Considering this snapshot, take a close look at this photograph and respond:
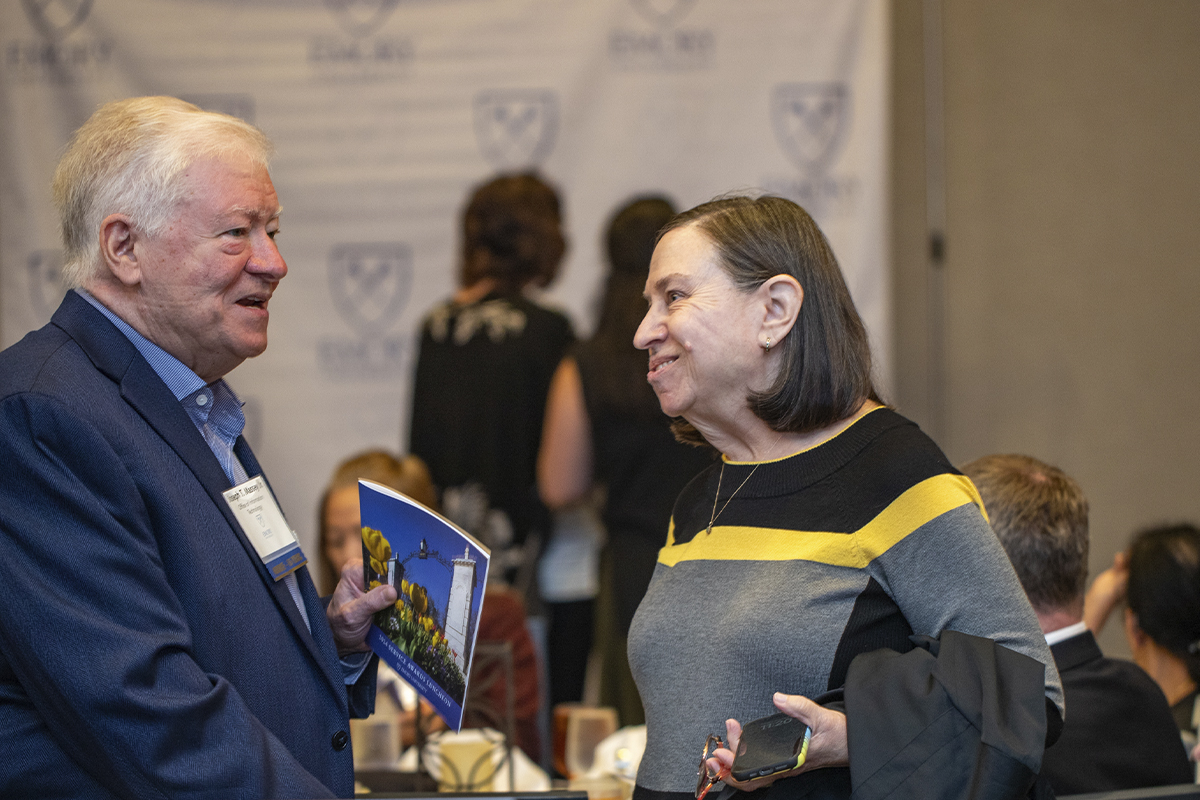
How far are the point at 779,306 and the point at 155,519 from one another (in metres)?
0.85

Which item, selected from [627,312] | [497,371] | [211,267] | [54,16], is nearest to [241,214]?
[211,267]

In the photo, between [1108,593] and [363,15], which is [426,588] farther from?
[363,15]

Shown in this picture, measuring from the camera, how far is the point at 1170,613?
2.28 metres

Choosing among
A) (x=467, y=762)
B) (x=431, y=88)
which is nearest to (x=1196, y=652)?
(x=467, y=762)

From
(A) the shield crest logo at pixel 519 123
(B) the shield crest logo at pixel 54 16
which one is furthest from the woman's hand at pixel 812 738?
(B) the shield crest logo at pixel 54 16

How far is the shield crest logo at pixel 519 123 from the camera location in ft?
13.5

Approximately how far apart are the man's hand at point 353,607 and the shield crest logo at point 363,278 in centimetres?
262

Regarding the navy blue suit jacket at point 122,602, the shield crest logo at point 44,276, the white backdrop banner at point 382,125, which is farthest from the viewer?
the shield crest logo at point 44,276

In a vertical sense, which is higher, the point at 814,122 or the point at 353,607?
the point at 814,122

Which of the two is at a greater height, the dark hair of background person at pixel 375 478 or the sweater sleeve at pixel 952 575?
the sweater sleeve at pixel 952 575

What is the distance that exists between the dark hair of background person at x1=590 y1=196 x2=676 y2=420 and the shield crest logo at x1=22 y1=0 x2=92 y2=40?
242 cm

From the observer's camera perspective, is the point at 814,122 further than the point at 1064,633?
Yes

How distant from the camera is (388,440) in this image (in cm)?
427

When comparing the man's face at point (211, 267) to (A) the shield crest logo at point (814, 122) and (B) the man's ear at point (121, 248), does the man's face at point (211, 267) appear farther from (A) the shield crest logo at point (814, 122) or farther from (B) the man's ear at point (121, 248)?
(A) the shield crest logo at point (814, 122)
